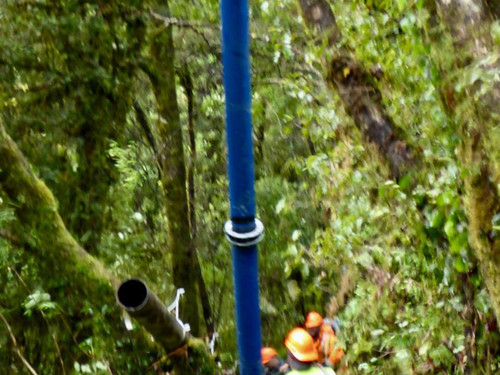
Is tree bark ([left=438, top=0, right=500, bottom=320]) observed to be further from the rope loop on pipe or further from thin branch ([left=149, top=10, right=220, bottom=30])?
thin branch ([left=149, top=10, right=220, bottom=30])

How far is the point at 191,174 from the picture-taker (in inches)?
412

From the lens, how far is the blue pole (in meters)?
2.08

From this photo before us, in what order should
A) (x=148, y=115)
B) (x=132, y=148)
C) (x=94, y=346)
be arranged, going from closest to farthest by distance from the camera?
1. (x=94, y=346)
2. (x=132, y=148)
3. (x=148, y=115)

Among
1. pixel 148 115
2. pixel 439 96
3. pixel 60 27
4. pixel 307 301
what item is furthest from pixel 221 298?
pixel 439 96

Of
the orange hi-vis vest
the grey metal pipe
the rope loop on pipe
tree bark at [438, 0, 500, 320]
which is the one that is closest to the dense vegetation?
tree bark at [438, 0, 500, 320]

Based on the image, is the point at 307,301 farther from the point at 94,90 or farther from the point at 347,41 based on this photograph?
the point at 347,41

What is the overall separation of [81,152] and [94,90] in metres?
0.75

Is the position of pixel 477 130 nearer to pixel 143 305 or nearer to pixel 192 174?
pixel 143 305

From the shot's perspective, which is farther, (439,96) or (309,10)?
(309,10)

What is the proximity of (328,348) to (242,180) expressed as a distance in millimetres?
5036

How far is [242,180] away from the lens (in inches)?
85.4

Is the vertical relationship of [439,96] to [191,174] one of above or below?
above

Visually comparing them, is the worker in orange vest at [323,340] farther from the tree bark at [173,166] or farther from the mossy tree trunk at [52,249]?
the mossy tree trunk at [52,249]

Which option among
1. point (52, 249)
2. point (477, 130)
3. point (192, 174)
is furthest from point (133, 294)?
point (192, 174)
